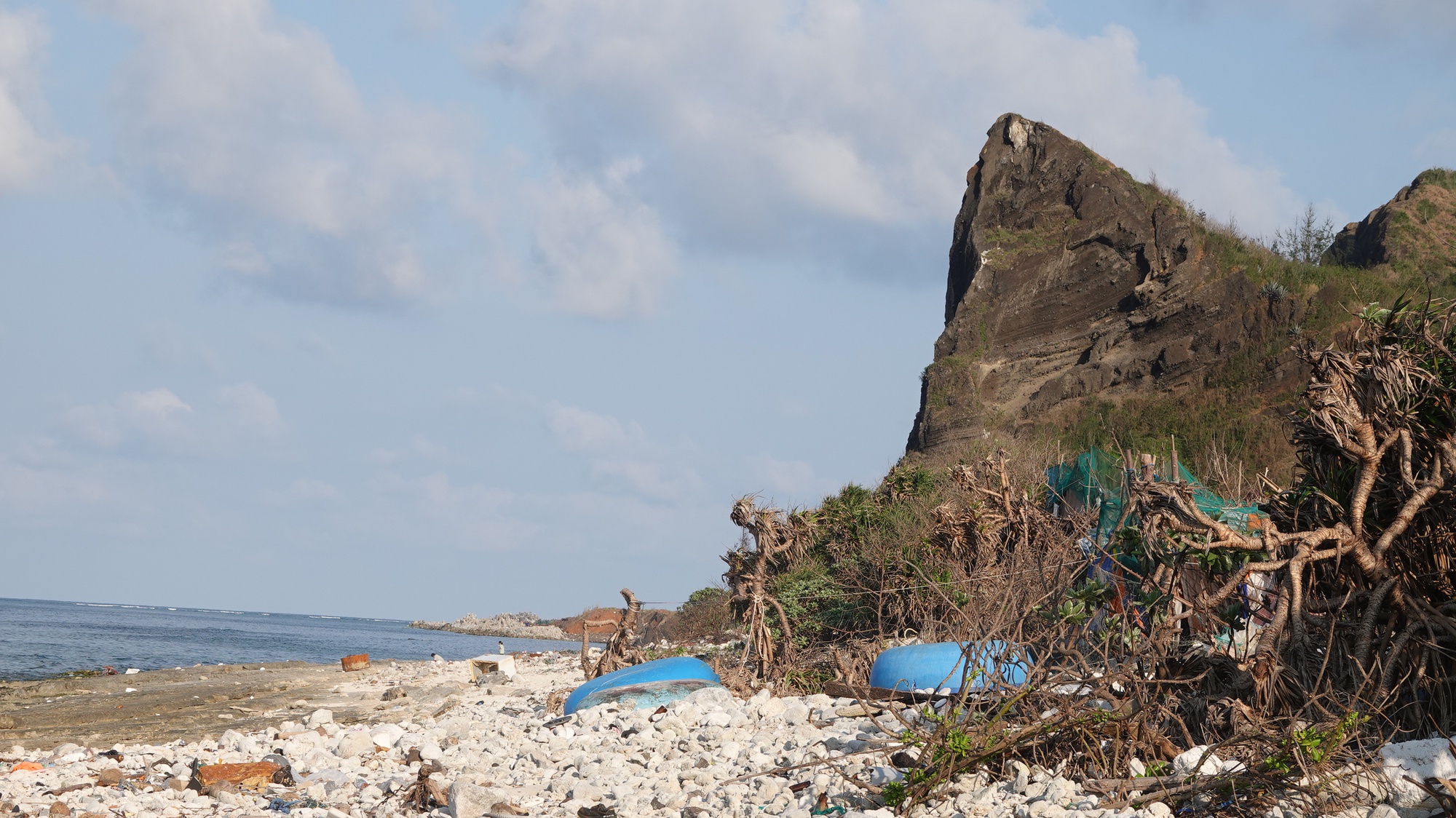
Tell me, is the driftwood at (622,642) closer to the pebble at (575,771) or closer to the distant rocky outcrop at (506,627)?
the pebble at (575,771)

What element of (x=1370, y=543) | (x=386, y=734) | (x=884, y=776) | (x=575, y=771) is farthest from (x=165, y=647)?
(x=1370, y=543)

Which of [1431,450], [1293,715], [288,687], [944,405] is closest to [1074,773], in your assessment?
[1293,715]

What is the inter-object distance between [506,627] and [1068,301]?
51003mm

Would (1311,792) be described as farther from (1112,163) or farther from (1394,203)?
(1394,203)

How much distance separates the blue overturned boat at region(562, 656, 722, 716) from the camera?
10922 millimetres

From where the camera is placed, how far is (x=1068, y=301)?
3994 cm

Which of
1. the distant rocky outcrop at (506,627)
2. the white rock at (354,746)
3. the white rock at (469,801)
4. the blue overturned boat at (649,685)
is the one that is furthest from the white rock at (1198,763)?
the distant rocky outcrop at (506,627)

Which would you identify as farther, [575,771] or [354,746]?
[354,746]

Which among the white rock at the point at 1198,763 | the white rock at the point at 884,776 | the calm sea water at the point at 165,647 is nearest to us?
the white rock at the point at 1198,763

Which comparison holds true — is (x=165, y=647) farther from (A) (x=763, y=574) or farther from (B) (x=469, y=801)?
(B) (x=469, y=801)

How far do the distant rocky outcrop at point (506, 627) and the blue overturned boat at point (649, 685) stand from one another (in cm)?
5695

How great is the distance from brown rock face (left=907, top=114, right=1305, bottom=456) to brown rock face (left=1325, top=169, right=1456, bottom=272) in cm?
755

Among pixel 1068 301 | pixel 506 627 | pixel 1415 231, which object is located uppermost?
pixel 1415 231

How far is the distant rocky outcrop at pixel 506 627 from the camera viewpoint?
69312 millimetres
